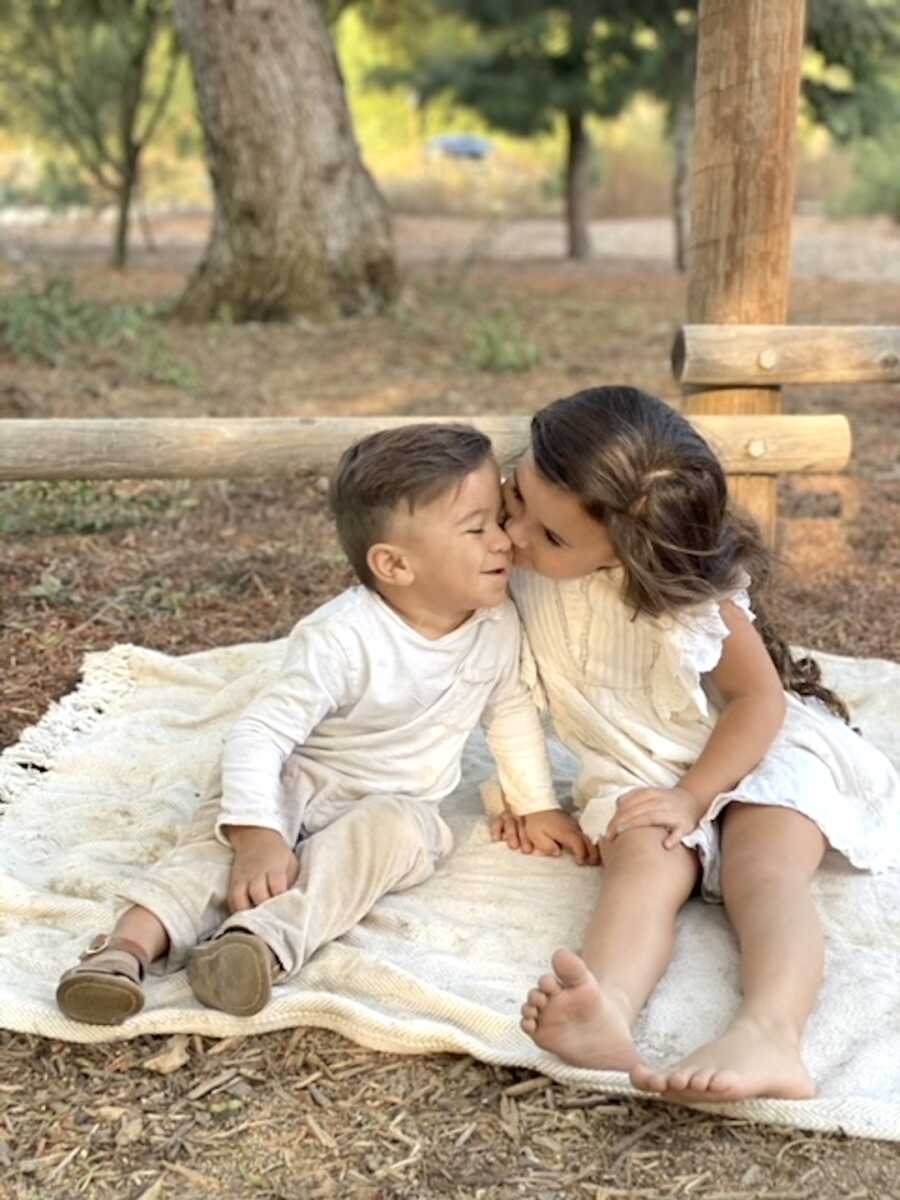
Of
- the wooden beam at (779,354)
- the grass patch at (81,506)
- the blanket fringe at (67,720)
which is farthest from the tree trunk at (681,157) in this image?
the blanket fringe at (67,720)

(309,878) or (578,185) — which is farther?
(578,185)

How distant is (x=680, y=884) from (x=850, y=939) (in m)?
0.31

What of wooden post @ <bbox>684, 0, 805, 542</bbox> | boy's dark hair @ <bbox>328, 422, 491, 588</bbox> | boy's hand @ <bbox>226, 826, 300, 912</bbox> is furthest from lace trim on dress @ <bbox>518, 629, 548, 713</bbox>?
wooden post @ <bbox>684, 0, 805, 542</bbox>

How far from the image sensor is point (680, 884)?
2311 millimetres

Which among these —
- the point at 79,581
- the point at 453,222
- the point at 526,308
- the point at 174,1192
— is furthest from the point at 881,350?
the point at 453,222

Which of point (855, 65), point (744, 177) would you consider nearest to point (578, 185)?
point (855, 65)

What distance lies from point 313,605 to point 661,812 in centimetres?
190

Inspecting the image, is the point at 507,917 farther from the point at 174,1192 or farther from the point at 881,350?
the point at 881,350

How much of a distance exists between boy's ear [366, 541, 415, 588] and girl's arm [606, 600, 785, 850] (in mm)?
525

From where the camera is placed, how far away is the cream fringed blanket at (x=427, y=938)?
2.06 meters

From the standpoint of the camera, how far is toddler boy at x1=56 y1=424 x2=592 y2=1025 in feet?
7.27

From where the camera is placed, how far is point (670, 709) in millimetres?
2504

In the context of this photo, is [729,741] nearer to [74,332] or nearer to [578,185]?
[74,332]

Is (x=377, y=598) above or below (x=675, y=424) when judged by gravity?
below
